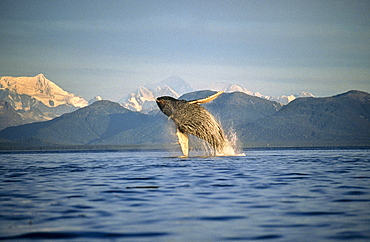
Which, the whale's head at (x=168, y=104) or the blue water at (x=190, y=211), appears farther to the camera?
the whale's head at (x=168, y=104)

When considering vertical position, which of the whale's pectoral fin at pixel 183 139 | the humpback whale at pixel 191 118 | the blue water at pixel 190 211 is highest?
the humpback whale at pixel 191 118

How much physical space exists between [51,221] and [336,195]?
28.2 ft

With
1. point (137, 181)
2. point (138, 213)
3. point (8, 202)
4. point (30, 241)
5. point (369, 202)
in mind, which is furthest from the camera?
point (137, 181)

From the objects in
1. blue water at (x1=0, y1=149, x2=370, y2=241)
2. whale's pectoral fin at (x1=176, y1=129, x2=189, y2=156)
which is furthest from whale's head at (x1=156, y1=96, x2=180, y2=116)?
blue water at (x1=0, y1=149, x2=370, y2=241)

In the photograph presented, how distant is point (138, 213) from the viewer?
469 inches

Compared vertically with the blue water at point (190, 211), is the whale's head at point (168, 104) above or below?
above

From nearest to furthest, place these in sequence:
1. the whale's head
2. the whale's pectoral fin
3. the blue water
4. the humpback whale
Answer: the blue water, the humpback whale, the whale's head, the whale's pectoral fin

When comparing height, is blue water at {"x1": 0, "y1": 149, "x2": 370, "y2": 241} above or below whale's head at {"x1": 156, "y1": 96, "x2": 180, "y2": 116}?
below

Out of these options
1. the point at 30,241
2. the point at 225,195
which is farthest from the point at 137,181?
the point at 30,241

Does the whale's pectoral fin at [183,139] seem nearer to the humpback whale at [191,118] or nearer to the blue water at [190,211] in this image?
the humpback whale at [191,118]

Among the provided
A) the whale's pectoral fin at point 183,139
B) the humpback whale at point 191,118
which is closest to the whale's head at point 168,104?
the humpback whale at point 191,118

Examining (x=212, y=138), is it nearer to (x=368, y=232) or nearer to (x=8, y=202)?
(x=8, y=202)

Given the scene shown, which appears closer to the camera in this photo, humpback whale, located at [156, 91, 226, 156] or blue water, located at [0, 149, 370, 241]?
blue water, located at [0, 149, 370, 241]

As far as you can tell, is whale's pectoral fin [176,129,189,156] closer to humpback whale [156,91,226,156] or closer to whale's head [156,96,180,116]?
humpback whale [156,91,226,156]
